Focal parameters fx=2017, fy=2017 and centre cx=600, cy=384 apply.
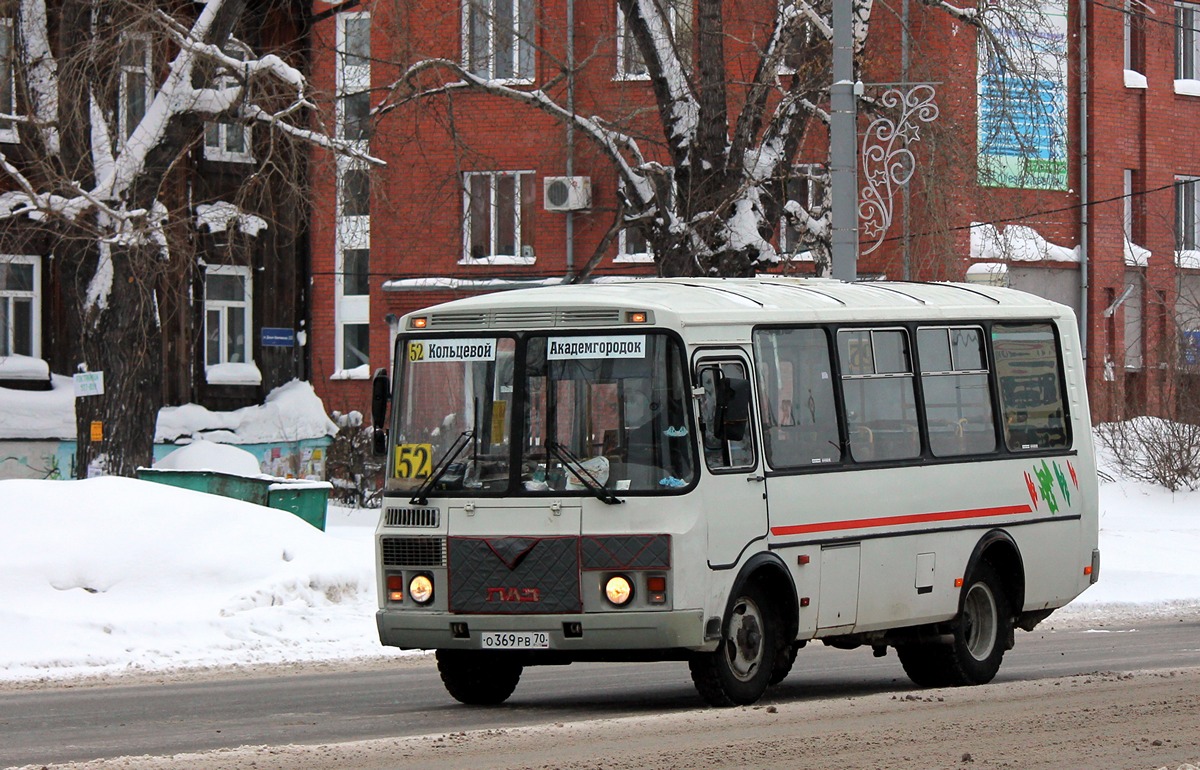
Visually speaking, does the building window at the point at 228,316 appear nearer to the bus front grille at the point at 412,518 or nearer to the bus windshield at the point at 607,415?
the bus front grille at the point at 412,518

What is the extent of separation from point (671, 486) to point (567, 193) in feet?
90.2

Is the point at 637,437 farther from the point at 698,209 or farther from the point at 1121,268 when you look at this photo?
the point at 1121,268

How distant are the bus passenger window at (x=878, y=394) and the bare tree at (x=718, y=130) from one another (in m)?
10.1

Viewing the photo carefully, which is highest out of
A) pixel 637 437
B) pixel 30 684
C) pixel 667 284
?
pixel 667 284

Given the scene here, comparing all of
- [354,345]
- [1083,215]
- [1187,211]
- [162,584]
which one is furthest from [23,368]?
[1187,211]

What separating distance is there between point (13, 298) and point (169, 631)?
→ 60.9 feet

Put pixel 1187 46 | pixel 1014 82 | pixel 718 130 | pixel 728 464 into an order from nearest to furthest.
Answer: pixel 728 464
pixel 1014 82
pixel 718 130
pixel 1187 46

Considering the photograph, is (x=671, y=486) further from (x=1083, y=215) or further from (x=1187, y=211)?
(x=1187, y=211)

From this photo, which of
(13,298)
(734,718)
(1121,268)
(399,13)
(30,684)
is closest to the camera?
(734,718)

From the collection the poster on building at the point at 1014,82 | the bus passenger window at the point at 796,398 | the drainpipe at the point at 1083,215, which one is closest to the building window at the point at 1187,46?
the drainpipe at the point at 1083,215

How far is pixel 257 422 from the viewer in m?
36.8

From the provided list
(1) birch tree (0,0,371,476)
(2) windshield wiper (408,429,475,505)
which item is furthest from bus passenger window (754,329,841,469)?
(1) birch tree (0,0,371,476)

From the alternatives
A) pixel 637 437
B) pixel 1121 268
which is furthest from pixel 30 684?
pixel 1121 268

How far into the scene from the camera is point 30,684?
1405cm
